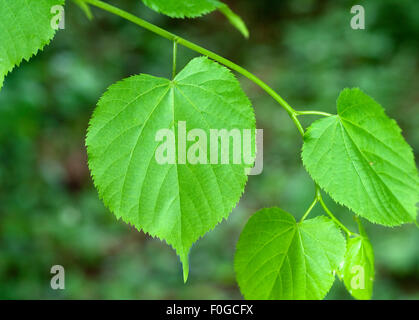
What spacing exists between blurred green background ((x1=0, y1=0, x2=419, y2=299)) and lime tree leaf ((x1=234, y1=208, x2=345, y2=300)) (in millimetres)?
1724

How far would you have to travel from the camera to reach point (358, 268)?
62cm

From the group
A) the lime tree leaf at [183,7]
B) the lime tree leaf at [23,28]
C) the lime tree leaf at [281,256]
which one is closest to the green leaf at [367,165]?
the lime tree leaf at [281,256]

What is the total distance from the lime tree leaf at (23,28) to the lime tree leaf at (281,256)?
38 centimetres

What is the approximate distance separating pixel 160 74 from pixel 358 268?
3.00 meters

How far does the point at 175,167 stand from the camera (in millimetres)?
585

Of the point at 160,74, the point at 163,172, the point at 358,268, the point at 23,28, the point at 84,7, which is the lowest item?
the point at 358,268

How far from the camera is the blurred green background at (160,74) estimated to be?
2234 millimetres

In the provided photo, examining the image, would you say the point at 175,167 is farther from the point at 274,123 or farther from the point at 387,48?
the point at 387,48

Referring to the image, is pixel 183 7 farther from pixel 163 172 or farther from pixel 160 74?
pixel 160 74

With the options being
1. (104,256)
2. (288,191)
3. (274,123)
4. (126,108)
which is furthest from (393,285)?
(126,108)

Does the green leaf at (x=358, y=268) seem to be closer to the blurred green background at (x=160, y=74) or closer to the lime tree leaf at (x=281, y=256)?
the lime tree leaf at (x=281, y=256)

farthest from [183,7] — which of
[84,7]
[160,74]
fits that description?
[160,74]

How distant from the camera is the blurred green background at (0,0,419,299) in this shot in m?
2.23

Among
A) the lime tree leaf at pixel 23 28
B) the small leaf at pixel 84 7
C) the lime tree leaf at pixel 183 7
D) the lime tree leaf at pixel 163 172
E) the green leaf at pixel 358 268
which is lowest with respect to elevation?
the green leaf at pixel 358 268
